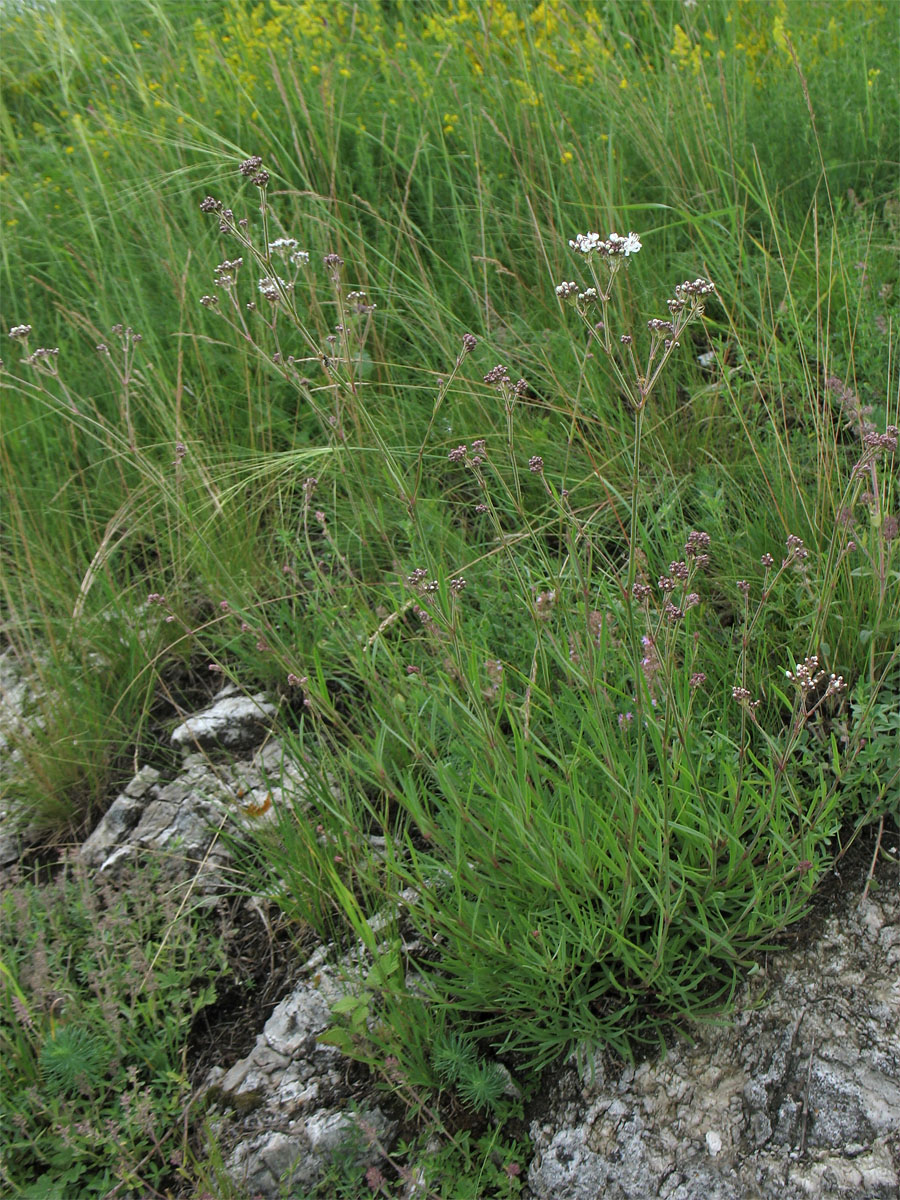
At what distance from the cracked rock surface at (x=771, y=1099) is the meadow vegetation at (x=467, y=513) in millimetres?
82

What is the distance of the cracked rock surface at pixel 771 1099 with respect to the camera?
59.7 inches

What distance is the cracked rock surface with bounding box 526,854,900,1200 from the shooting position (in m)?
1.52

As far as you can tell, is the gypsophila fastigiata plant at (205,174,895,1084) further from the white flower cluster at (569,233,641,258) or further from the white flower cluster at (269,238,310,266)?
the white flower cluster at (269,238,310,266)

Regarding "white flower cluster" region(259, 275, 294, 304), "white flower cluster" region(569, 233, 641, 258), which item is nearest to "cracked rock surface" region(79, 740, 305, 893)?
"white flower cluster" region(259, 275, 294, 304)

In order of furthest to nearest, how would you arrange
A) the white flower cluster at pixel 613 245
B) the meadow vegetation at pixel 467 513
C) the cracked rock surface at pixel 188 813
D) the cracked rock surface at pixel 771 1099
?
the cracked rock surface at pixel 188 813 < the meadow vegetation at pixel 467 513 < the cracked rock surface at pixel 771 1099 < the white flower cluster at pixel 613 245

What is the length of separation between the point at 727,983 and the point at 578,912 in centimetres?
35

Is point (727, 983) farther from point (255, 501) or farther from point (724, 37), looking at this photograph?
point (724, 37)

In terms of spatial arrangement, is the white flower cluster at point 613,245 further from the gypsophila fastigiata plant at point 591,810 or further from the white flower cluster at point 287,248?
the white flower cluster at point 287,248

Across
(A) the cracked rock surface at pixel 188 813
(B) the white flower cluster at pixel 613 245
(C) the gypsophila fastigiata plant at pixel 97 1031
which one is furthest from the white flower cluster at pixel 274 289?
(C) the gypsophila fastigiata plant at pixel 97 1031

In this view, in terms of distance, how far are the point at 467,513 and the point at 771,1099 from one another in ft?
5.68

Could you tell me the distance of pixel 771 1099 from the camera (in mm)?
1599

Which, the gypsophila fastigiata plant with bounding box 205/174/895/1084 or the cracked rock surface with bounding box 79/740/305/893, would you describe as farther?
the cracked rock surface with bounding box 79/740/305/893

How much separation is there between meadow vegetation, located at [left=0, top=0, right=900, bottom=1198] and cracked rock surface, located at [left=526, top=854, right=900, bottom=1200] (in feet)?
0.27

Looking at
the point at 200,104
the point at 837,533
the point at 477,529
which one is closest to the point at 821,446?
the point at 837,533
